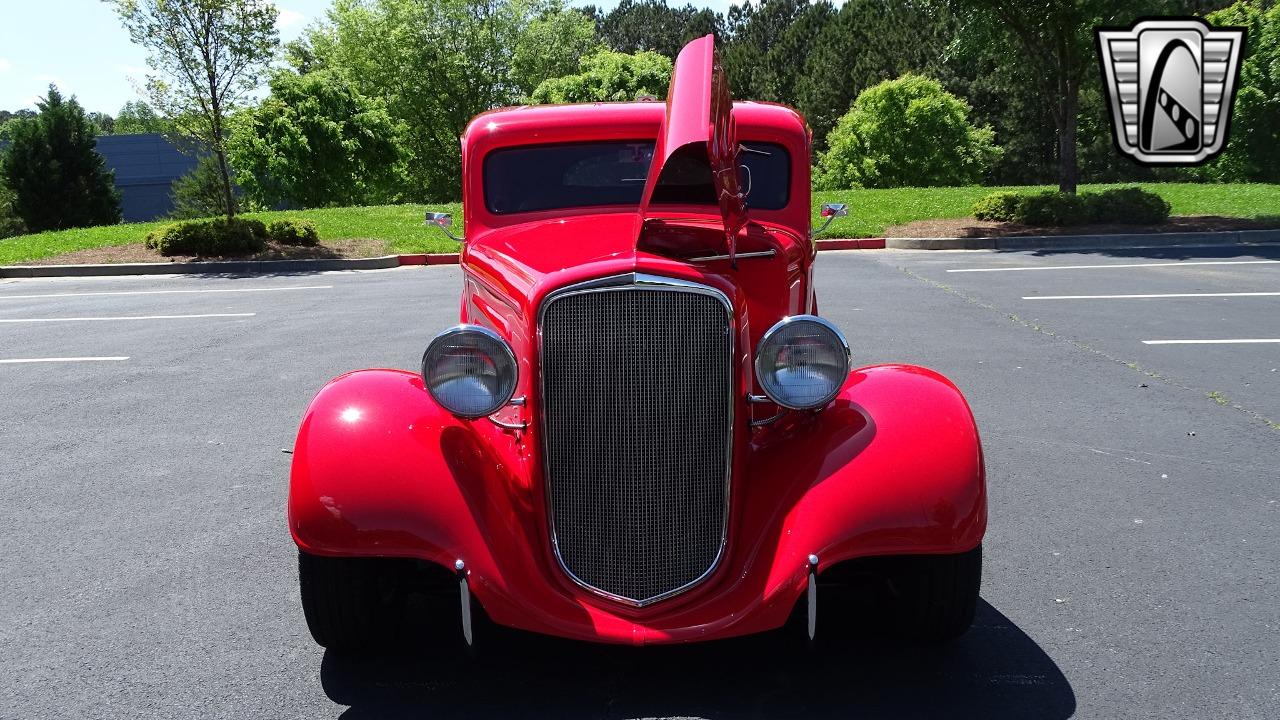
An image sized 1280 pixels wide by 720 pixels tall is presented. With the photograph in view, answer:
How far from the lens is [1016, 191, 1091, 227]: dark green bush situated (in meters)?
18.3

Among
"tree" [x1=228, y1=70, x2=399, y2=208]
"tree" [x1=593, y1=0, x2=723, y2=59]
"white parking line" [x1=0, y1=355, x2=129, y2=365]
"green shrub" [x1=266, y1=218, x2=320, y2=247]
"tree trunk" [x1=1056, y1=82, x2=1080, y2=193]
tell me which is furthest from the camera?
"tree" [x1=593, y1=0, x2=723, y2=59]

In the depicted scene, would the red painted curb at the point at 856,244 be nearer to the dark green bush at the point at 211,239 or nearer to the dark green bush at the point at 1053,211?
the dark green bush at the point at 1053,211

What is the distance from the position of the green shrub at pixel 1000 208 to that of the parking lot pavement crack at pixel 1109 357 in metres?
6.63

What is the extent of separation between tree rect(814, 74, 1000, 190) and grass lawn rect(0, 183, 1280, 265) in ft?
57.7

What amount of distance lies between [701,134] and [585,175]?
1.53 metres

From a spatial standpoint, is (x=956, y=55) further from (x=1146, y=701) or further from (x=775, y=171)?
(x=1146, y=701)

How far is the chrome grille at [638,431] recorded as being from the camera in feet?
10.2

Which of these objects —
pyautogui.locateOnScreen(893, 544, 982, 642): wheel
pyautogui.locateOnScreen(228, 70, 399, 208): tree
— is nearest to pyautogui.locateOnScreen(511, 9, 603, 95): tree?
pyautogui.locateOnScreen(228, 70, 399, 208): tree

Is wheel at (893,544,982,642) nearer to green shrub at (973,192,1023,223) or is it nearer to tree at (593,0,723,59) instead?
green shrub at (973,192,1023,223)

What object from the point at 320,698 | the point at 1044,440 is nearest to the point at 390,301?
the point at 1044,440

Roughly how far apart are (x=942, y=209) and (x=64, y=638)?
18886mm

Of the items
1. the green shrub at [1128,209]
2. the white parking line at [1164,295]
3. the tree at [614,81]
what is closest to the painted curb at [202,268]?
the white parking line at [1164,295]

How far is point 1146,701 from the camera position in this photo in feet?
10.6

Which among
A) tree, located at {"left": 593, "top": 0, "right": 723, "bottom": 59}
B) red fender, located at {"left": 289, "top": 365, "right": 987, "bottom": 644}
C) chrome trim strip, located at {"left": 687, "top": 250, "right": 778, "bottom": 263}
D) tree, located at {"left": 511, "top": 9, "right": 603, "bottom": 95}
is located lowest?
red fender, located at {"left": 289, "top": 365, "right": 987, "bottom": 644}
